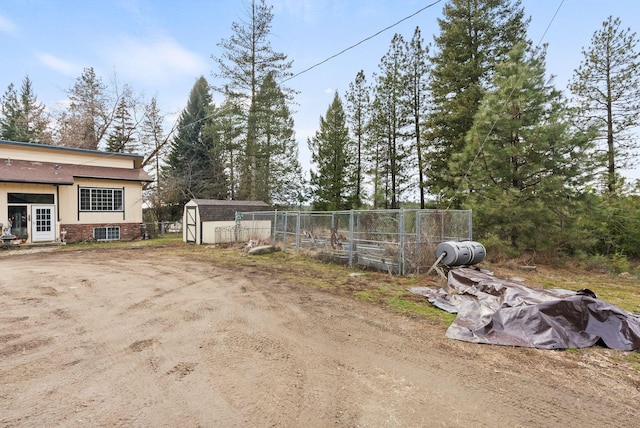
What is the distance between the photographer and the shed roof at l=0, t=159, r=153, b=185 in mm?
14361

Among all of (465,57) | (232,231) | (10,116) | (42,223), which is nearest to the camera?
(42,223)

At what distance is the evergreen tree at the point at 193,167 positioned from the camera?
24.6 meters

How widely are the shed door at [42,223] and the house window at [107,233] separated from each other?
1845mm

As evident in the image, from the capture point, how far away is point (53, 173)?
15617 mm

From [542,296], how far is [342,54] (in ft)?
26.9

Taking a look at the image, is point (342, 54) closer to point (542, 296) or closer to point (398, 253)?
point (398, 253)

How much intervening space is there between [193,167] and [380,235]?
73.7ft

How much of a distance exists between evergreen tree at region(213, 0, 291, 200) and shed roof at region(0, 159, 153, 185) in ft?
26.1

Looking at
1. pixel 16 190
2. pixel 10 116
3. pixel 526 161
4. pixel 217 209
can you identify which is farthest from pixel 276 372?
pixel 10 116

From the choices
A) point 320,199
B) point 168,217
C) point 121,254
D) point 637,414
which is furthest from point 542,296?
point 168,217

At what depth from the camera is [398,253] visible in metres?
8.62

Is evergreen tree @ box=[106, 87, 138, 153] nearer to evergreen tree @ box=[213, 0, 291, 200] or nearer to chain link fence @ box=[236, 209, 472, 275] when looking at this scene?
evergreen tree @ box=[213, 0, 291, 200]

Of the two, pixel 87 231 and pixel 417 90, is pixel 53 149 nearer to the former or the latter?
pixel 87 231

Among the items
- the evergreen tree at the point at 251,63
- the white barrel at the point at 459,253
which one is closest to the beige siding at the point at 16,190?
the evergreen tree at the point at 251,63
